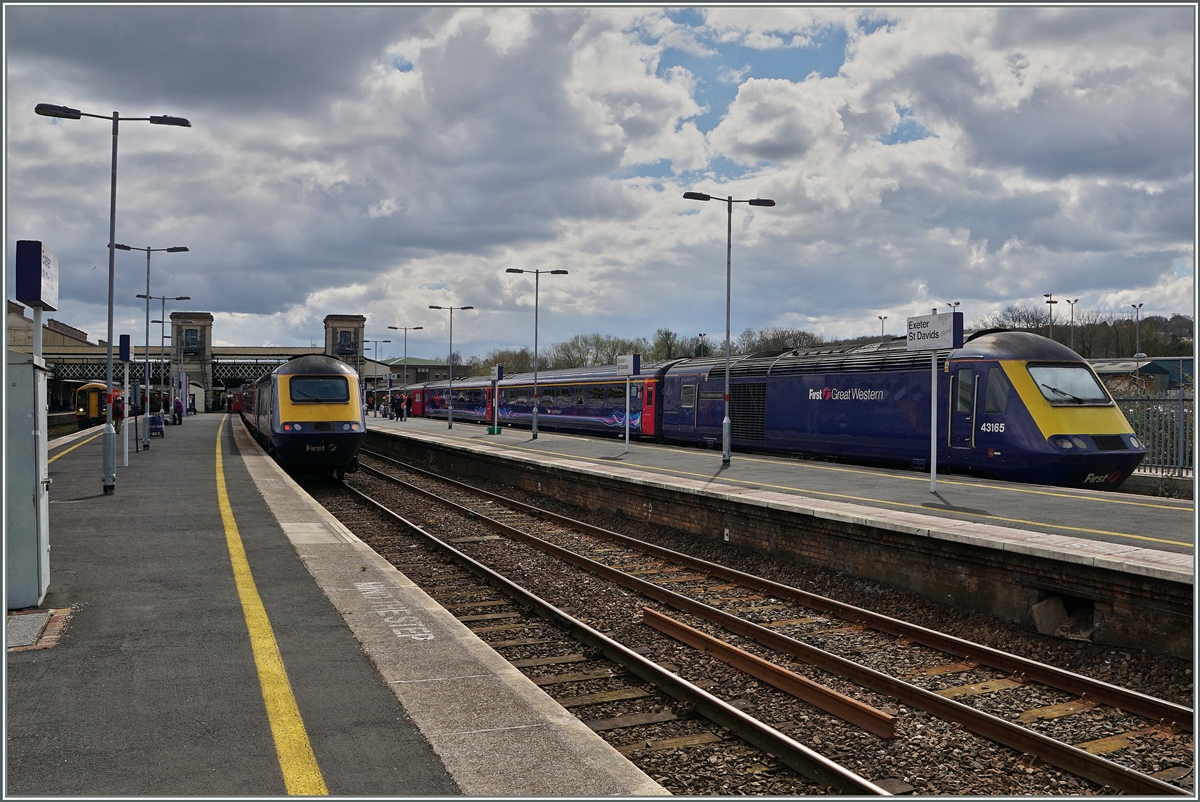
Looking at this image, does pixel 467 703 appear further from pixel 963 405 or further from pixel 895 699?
pixel 963 405

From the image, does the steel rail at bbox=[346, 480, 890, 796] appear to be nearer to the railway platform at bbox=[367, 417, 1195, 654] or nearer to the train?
the railway platform at bbox=[367, 417, 1195, 654]

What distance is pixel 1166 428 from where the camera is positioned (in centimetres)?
1822

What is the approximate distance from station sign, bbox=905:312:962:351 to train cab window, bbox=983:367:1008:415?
187 centimetres

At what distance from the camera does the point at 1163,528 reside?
421 inches

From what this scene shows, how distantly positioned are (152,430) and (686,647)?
32508mm

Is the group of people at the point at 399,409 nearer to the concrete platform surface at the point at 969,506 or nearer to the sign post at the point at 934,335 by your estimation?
the concrete platform surface at the point at 969,506

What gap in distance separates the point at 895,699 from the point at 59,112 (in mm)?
21248

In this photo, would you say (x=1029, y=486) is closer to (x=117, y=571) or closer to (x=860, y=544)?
(x=860, y=544)

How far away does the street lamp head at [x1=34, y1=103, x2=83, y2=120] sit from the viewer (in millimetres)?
18938

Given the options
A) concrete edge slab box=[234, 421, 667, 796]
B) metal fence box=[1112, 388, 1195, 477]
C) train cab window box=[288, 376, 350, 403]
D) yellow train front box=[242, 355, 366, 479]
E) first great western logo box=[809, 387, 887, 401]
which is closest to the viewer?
concrete edge slab box=[234, 421, 667, 796]

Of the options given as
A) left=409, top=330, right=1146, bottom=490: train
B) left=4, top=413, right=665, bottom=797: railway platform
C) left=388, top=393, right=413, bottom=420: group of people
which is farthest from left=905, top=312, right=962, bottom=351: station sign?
left=388, top=393, right=413, bottom=420: group of people

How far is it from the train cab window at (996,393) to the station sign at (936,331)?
73.8 inches

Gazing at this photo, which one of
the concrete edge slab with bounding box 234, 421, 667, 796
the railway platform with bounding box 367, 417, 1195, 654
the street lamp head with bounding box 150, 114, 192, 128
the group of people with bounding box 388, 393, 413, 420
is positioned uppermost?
the street lamp head with bounding box 150, 114, 192, 128

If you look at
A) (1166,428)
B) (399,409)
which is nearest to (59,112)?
(1166,428)
